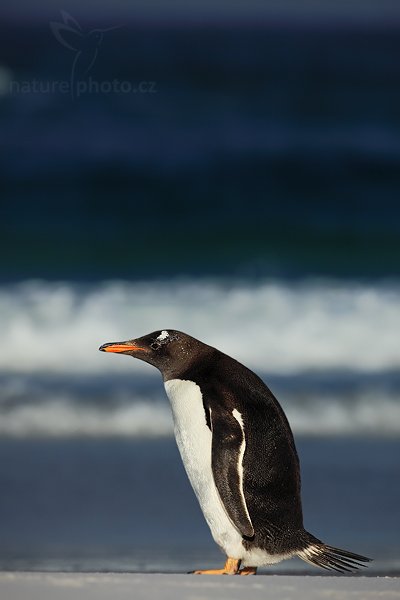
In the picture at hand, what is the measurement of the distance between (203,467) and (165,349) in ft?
1.33

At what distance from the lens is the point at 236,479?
3.19 meters

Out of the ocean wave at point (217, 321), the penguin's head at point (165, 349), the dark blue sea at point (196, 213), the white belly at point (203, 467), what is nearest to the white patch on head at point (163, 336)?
the penguin's head at point (165, 349)

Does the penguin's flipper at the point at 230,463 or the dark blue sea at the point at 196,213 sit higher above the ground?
the dark blue sea at the point at 196,213

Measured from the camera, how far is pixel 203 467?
3.27 meters

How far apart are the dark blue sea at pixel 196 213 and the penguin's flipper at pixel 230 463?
239 cm

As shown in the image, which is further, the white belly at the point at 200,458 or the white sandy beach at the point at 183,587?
the white belly at the point at 200,458

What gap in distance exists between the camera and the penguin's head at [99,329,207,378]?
3496 millimetres

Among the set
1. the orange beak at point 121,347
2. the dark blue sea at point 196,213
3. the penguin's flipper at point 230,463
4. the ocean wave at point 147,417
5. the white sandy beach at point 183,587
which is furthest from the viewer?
the dark blue sea at point 196,213

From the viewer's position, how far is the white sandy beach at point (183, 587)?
2637 mm

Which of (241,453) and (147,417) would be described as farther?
(147,417)

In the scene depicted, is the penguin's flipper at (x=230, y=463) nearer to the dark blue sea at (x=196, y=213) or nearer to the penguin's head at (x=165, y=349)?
the penguin's head at (x=165, y=349)

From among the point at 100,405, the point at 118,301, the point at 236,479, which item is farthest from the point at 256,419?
the point at 118,301

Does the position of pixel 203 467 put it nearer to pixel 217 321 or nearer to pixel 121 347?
pixel 121 347

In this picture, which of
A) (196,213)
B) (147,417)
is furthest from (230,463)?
(196,213)
